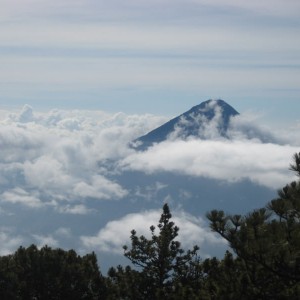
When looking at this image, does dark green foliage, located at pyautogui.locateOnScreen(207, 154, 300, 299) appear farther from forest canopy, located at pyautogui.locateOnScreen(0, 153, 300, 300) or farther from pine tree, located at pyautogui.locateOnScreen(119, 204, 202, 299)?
pine tree, located at pyautogui.locateOnScreen(119, 204, 202, 299)

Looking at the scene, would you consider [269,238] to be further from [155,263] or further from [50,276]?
[50,276]

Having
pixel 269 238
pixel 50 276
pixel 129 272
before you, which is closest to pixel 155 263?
pixel 129 272

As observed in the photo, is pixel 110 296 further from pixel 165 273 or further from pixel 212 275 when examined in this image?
pixel 212 275

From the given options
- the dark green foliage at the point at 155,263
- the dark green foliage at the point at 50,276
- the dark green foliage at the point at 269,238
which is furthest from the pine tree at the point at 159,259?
the dark green foliage at the point at 269,238

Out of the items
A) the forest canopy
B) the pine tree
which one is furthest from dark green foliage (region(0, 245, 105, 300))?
the pine tree

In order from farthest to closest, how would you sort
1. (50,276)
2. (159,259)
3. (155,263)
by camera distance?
(50,276) → (155,263) → (159,259)

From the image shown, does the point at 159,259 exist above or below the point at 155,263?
above

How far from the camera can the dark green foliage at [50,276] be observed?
32.7 meters

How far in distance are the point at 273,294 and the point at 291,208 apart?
9.55 ft

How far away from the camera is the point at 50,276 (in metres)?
32.7

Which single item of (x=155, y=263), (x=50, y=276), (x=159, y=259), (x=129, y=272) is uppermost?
(x=159, y=259)

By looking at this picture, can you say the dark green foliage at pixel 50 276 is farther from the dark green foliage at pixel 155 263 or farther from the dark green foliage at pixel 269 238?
the dark green foliage at pixel 269 238

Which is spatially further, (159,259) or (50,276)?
(50,276)

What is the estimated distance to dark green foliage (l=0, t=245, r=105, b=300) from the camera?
3266 cm
